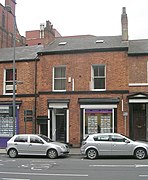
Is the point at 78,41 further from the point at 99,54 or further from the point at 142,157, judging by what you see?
the point at 142,157

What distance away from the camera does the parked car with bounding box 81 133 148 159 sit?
17.5m

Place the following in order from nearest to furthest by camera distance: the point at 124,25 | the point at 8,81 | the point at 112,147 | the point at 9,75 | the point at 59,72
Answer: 1. the point at 112,147
2. the point at 124,25
3. the point at 59,72
4. the point at 8,81
5. the point at 9,75

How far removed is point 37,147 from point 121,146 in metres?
4.94

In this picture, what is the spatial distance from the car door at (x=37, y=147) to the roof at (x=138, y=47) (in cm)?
979

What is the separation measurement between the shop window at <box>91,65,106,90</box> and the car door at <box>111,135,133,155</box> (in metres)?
6.82

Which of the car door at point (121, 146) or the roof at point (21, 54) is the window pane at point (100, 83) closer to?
the roof at point (21, 54)

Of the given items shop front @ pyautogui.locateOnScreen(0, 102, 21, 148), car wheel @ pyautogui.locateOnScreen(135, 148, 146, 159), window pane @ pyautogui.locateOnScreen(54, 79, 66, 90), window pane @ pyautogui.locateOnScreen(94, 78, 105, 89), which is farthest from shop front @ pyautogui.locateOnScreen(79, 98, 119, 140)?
car wheel @ pyautogui.locateOnScreen(135, 148, 146, 159)

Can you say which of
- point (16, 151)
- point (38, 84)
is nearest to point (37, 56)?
point (38, 84)

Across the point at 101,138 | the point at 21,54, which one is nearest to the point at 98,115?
the point at 101,138

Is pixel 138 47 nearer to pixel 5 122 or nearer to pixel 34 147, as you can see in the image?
pixel 34 147

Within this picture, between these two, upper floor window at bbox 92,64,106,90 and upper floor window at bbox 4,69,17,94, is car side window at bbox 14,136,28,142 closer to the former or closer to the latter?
upper floor window at bbox 92,64,106,90

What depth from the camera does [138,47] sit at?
25.6 m

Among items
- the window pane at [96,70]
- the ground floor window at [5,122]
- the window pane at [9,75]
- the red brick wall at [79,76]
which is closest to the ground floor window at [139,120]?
the red brick wall at [79,76]

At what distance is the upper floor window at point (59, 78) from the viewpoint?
81.4 ft
